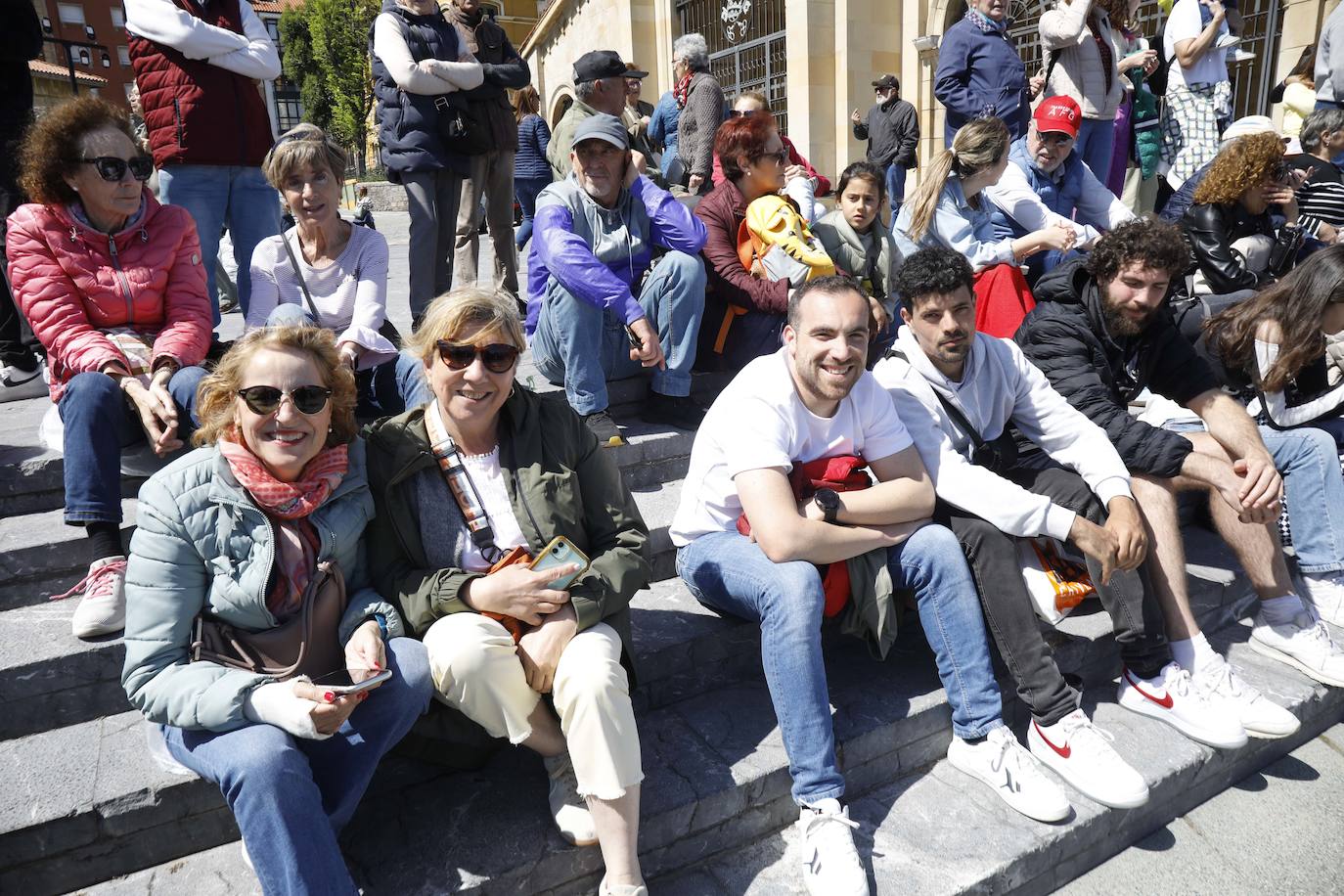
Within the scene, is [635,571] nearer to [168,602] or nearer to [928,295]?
[168,602]

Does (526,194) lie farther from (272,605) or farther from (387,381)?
(272,605)

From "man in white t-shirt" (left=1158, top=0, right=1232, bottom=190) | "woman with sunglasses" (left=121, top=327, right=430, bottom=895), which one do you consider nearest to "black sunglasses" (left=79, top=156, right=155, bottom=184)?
"woman with sunglasses" (left=121, top=327, right=430, bottom=895)

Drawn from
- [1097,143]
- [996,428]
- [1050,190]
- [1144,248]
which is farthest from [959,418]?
[1097,143]

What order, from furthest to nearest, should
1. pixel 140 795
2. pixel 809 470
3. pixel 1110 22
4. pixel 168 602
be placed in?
pixel 1110 22 < pixel 809 470 < pixel 140 795 < pixel 168 602

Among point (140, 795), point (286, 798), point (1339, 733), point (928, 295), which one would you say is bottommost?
point (1339, 733)

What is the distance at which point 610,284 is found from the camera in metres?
3.78

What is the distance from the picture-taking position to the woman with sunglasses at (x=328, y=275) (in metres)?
3.30

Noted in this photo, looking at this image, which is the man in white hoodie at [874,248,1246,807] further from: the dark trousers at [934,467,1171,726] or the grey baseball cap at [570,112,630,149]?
the grey baseball cap at [570,112,630,149]

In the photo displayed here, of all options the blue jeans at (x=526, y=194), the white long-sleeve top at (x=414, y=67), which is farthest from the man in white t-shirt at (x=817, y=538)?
the blue jeans at (x=526, y=194)

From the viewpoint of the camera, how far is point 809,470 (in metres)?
2.78

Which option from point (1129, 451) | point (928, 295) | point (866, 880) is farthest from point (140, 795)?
point (1129, 451)

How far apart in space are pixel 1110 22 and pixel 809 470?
5.43 m

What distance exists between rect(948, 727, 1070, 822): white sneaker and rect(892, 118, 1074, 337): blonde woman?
7.63 ft

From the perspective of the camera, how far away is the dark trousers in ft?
8.87
